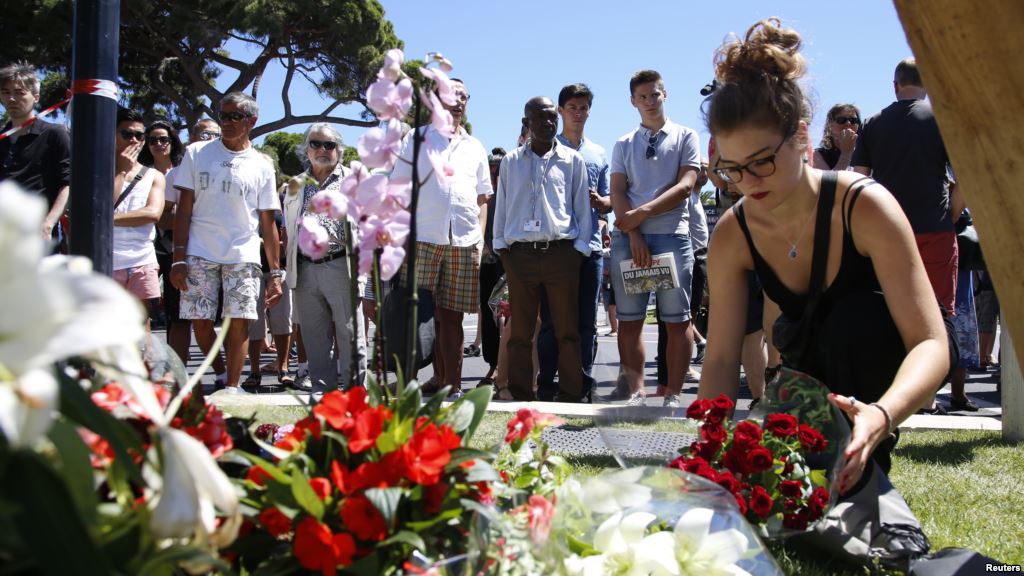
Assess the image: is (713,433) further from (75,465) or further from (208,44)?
(208,44)

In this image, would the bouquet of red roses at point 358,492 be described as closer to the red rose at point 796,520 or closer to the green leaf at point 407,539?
the green leaf at point 407,539

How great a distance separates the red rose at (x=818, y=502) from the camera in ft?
6.09

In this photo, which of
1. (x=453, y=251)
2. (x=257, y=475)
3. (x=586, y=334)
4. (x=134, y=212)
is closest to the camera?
(x=257, y=475)

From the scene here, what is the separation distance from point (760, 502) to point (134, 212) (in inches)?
172

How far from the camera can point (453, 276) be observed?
541 cm

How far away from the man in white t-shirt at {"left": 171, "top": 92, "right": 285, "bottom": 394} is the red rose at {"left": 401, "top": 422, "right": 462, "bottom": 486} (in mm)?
4348

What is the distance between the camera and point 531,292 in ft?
18.5

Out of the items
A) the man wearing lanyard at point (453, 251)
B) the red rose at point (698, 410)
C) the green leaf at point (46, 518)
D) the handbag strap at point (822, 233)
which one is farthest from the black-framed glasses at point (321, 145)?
the green leaf at point (46, 518)

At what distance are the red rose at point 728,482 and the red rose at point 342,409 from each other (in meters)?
0.94

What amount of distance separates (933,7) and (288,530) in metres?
1.19

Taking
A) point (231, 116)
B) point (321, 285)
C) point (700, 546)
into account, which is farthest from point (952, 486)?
point (231, 116)

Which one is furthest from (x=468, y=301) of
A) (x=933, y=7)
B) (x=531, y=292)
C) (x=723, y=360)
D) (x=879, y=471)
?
(x=933, y=7)

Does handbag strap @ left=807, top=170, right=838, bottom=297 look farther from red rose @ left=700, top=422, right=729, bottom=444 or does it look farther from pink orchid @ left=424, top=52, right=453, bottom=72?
pink orchid @ left=424, top=52, right=453, bottom=72

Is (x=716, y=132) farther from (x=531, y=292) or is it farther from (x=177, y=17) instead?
(x=177, y=17)
